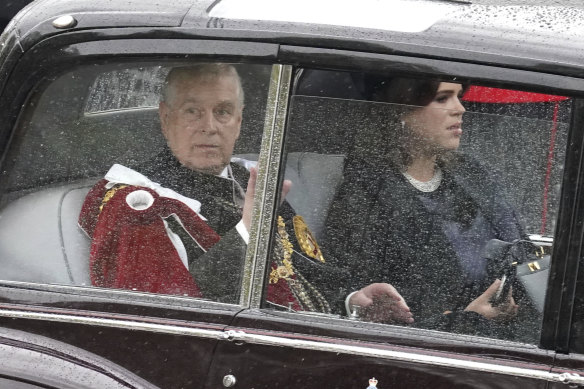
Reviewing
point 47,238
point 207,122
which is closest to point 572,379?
point 207,122

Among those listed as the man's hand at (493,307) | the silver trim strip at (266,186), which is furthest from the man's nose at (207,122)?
the man's hand at (493,307)

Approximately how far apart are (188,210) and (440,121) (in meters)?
0.70

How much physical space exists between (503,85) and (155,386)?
3.81 ft

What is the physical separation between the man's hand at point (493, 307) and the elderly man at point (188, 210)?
0.38m

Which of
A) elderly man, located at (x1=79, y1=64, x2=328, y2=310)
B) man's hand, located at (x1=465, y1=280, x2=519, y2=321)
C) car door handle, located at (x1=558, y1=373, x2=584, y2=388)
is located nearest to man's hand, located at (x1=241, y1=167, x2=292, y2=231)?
elderly man, located at (x1=79, y1=64, x2=328, y2=310)

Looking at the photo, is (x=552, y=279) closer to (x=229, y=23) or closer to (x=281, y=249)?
(x=281, y=249)

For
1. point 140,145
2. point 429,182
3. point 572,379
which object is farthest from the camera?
point 140,145

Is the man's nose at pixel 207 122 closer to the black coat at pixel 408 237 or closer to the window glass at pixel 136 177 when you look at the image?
the window glass at pixel 136 177

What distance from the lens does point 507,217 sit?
2.60m

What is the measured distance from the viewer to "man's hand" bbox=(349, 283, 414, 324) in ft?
8.81

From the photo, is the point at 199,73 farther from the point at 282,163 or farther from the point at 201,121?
the point at 282,163

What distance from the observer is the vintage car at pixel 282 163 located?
257 cm

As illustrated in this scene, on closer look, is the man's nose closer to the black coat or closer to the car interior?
the car interior

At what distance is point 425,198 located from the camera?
2658mm
